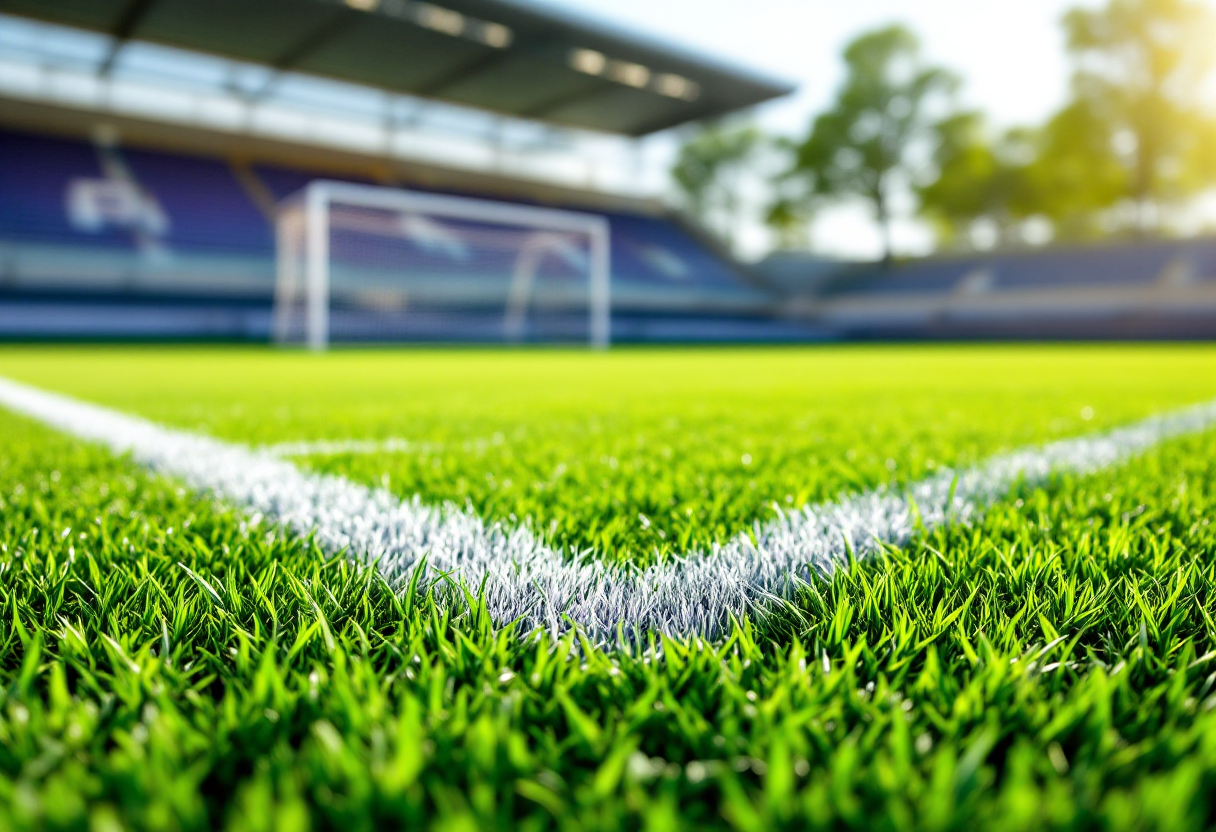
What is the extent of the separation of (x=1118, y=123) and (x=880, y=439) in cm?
2955

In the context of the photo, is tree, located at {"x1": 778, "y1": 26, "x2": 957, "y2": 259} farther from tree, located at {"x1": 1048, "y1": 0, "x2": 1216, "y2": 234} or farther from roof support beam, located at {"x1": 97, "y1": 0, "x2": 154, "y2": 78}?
roof support beam, located at {"x1": 97, "y1": 0, "x2": 154, "y2": 78}

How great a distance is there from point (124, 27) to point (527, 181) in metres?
10.4

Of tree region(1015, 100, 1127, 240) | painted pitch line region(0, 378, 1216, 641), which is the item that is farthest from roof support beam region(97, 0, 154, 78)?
tree region(1015, 100, 1127, 240)

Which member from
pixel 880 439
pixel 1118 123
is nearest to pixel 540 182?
pixel 1118 123

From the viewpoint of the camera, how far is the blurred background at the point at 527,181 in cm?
1662

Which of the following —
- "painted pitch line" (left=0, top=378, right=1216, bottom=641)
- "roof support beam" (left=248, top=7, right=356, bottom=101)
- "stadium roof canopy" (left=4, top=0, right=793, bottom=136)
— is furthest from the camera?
"roof support beam" (left=248, top=7, right=356, bottom=101)

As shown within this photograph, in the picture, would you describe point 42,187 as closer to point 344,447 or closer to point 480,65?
point 480,65

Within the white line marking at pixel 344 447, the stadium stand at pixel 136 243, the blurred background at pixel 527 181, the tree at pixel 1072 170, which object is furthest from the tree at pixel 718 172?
the white line marking at pixel 344 447

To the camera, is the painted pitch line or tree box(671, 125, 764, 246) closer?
the painted pitch line

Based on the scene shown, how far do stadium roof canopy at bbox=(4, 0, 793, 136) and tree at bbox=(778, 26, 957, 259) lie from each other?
9.49 m

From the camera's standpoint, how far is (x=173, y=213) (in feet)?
60.7

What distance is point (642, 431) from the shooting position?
95.1 inches

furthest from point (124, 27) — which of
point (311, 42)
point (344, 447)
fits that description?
point (344, 447)

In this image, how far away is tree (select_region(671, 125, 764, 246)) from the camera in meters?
34.6
